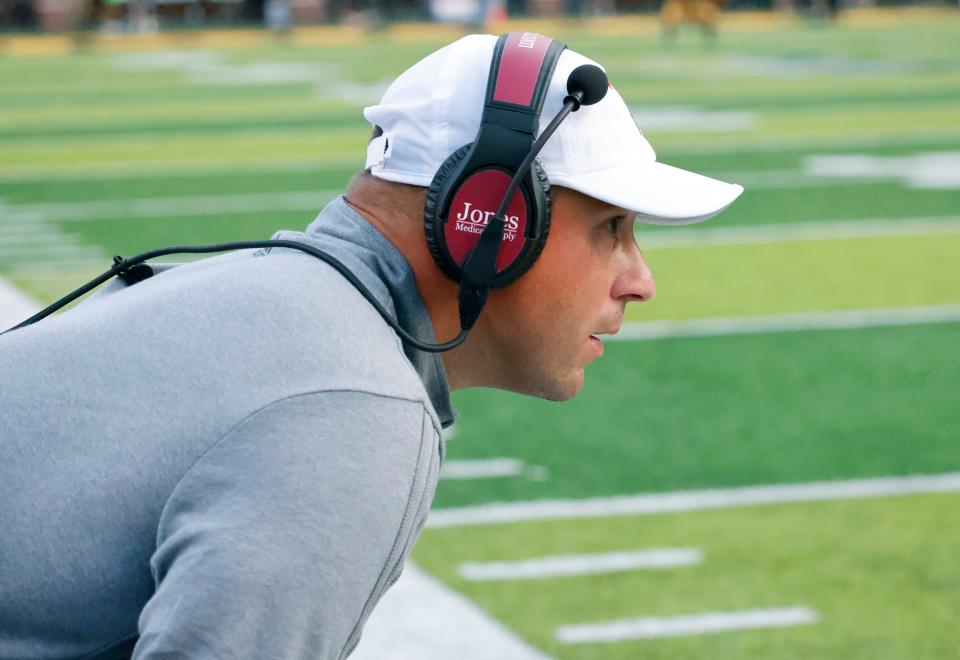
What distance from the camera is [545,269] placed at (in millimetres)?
2008

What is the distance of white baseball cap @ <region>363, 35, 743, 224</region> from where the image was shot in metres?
1.94

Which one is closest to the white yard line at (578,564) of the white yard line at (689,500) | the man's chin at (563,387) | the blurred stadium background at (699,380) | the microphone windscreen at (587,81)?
the blurred stadium background at (699,380)

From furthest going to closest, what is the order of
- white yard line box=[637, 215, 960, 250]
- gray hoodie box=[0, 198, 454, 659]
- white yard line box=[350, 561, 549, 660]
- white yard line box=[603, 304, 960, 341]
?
white yard line box=[637, 215, 960, 250] → white yard line box=[603, 304, 960, 341] → white yard line box=[350, 561, 549, 660] → gray hoodie box=[0, 198, 454, 659]

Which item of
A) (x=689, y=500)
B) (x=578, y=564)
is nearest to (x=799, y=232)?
(x=689, y=500)

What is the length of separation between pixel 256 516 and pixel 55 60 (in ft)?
98.1

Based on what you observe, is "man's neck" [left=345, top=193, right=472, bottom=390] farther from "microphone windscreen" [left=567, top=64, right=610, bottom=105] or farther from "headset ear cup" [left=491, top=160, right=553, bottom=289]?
"microphone windscreen" [left=567, top=64, right=610, bottom=105]

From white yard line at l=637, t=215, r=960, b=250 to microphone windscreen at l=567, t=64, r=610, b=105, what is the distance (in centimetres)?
863

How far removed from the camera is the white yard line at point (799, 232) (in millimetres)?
10750

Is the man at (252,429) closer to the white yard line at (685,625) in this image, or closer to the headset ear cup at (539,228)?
the headset ear cup at (539,228)

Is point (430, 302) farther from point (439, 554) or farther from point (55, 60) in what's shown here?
point (55, 60)

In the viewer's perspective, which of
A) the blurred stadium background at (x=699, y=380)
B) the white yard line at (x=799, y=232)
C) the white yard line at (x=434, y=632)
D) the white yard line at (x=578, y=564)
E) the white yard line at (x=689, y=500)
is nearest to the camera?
the white yard line at (x=434, y=632)

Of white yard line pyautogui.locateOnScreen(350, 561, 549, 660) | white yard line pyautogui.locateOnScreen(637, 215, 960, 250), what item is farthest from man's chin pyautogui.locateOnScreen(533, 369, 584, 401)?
white yard line pyautogui.locateOnScreen(637, 215, 960, 250)

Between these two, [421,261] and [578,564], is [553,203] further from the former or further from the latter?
[578,564]

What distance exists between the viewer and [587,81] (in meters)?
1.92
